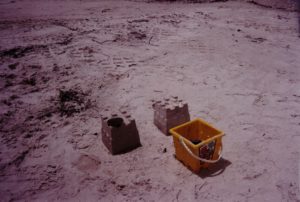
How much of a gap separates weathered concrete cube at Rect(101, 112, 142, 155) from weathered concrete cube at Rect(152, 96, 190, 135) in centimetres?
38

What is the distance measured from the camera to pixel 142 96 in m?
4.20

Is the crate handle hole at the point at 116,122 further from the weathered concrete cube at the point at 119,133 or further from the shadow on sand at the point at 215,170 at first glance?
the shadow on sand at the point at 215,170

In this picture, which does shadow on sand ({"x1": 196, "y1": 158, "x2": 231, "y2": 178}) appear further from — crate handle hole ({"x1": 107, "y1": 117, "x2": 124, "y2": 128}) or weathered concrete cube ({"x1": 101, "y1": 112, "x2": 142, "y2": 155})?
crate handle hole ({"x1": 107, "y1": 117, "x2": 124, "y2": 128})

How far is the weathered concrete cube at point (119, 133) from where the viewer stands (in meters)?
2.99

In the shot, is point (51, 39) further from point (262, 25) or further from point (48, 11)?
point (262, 25)

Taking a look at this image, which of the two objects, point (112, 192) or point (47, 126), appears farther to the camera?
point (47, 126)

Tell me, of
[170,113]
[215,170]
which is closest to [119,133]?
[170,113]

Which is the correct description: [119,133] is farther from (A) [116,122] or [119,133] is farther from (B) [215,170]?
(B) [215,170]

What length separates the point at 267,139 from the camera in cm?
332

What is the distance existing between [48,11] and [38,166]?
5.77 m

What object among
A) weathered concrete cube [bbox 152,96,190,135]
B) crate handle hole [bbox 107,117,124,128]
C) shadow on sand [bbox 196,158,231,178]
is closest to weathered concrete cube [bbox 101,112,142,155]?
crate handle hole [bbox 107,117,124,128]

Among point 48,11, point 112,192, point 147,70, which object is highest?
point 48,11

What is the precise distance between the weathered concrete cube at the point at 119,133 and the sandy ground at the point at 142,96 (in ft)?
0.32

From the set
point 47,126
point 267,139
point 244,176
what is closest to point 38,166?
point 47,126
